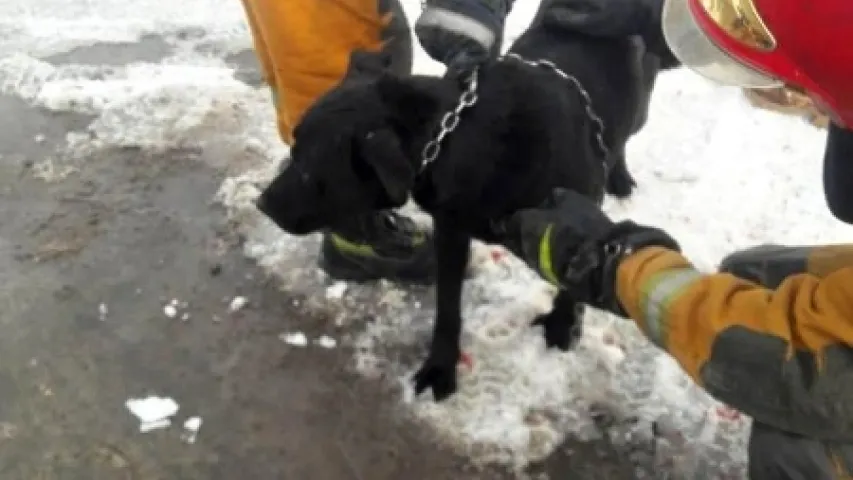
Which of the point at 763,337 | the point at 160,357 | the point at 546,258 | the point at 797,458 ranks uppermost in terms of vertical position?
the point at 763,337

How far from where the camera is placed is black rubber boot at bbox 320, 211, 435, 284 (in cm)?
225

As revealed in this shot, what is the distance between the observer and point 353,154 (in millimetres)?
1672

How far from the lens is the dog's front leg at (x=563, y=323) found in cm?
206

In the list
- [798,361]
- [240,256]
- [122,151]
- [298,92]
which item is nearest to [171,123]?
[122,151]

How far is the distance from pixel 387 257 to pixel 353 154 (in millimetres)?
630

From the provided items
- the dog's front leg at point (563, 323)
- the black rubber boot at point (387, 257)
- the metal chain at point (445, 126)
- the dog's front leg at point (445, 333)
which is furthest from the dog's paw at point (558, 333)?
the metal chain at point (445, 126)

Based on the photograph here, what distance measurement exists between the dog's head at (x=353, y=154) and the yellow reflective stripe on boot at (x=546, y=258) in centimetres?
25

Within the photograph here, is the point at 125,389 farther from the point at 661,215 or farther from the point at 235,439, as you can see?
the point at 661,215

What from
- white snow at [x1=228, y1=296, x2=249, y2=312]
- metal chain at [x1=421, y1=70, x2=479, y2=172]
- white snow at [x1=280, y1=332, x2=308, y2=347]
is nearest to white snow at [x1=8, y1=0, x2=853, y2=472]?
white snow at [x1=280, y1=332, x2=308, y2=347]

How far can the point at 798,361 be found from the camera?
1213 millimetres

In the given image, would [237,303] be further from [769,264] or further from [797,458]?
[797,458]

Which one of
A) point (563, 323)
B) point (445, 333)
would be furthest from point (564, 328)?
point (445, 333)

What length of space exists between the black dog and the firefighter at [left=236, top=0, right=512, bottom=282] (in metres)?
0.10

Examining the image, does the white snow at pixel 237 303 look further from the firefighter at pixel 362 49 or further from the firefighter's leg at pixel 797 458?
the firefighter's leg at pixel 797 458
